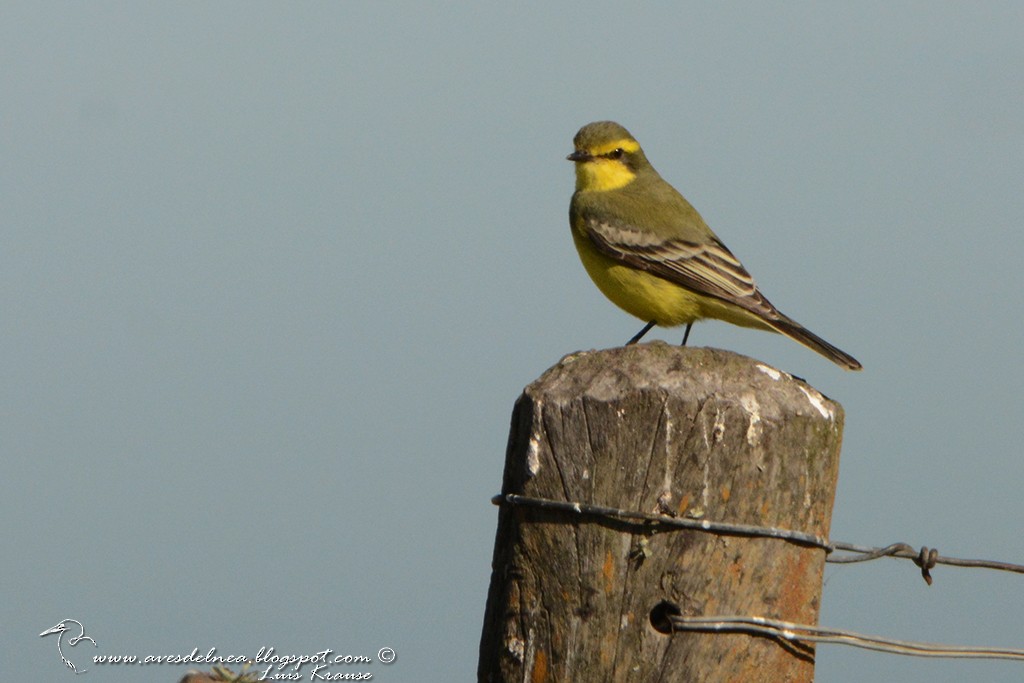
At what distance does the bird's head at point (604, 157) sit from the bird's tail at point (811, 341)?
76.5 inches

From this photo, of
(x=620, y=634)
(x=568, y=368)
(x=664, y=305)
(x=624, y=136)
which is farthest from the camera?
(x=624, y=136)

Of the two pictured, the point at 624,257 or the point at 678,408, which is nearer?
the point at 678,408

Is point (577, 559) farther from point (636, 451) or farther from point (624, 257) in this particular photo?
point (624, 257)

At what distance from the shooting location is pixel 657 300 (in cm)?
776

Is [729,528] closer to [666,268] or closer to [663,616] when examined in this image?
[663,616]

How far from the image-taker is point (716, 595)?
359 centimetres

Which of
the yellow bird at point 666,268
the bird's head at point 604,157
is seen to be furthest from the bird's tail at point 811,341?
the bird's head at point 604,157

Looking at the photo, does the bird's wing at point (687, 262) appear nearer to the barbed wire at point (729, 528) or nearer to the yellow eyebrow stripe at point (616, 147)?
the yellow eyebrow stripe at point (616, 147)

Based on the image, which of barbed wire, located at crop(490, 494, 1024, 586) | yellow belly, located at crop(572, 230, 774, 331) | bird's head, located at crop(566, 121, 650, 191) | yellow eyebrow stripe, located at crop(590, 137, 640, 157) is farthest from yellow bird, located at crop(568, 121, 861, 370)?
barbed wire, located at crop(490, 494, 1024, 586)

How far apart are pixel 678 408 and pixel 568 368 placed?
0.41 metres

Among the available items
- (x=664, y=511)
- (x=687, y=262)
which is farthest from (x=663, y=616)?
(x=687, y=262)

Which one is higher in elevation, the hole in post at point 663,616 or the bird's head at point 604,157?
the bird's head at point 604,157

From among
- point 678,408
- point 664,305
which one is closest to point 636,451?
point 678,408

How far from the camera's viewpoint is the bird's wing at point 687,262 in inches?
307
